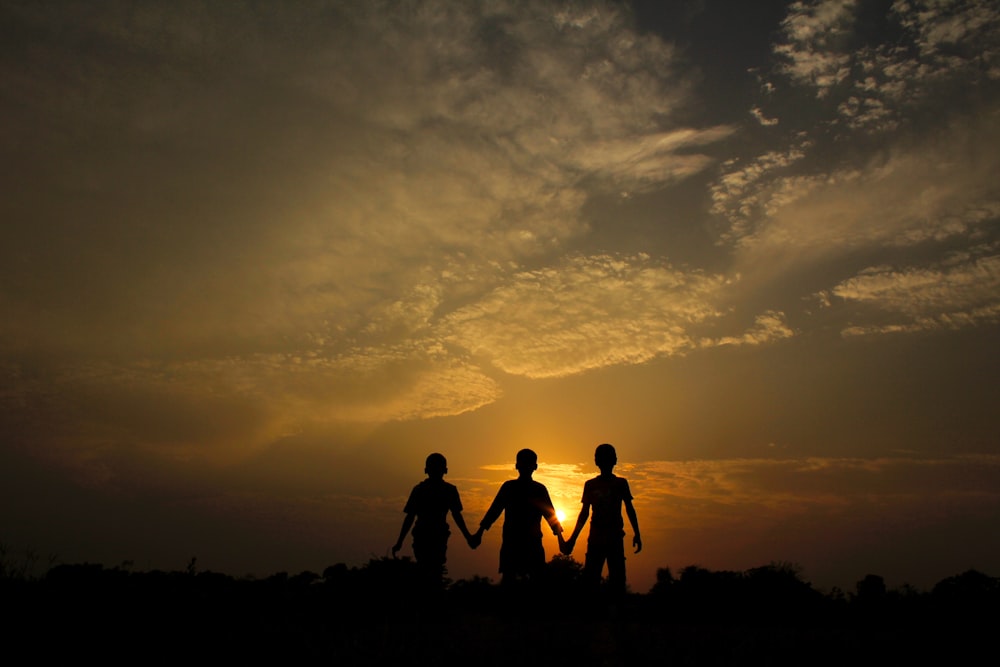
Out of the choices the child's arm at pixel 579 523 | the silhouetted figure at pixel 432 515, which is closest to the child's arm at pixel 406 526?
the silhouetted figure at pixel 432 515

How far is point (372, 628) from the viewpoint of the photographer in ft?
28.2

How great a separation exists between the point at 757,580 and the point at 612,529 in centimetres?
1247

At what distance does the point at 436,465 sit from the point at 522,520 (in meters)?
1.80

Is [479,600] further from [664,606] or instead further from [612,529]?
[612,529]

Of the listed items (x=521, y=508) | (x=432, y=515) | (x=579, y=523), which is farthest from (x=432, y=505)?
(x=579, y=523)

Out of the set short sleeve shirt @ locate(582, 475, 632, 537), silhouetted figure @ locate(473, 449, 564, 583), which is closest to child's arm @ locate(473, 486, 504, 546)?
silhouetted figure @ locate(473, 449, 564, 583)

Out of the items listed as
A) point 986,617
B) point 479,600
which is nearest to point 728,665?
point 986,617

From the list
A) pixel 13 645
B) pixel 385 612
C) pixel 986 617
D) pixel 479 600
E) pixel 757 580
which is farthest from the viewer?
pixel 757 580

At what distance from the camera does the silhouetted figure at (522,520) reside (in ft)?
39.4

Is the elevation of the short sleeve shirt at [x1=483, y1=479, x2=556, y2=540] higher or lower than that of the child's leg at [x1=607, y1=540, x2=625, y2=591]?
higher

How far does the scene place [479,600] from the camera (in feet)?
63.1

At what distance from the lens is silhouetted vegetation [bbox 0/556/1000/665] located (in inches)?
253

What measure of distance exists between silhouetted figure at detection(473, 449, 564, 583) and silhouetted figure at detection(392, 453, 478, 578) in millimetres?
775

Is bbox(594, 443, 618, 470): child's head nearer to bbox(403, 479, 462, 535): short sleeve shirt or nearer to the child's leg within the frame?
the child's leg
